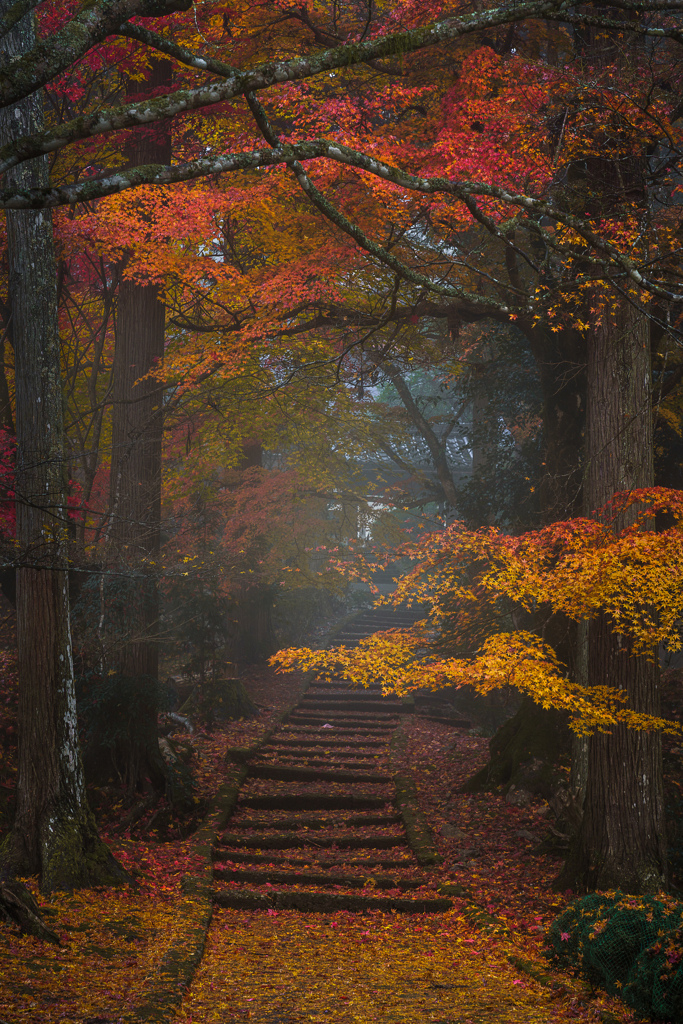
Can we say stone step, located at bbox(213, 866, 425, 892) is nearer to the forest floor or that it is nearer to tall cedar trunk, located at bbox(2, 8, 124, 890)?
the forest floor

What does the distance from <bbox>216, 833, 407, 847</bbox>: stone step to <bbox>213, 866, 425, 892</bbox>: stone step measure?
2.78ft

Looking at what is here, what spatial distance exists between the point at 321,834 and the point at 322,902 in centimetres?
220

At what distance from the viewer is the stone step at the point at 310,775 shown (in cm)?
1207

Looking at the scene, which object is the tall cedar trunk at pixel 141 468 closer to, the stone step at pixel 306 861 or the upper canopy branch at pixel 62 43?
the stone step at pixel 306 861

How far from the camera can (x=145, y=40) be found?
468 centimetres

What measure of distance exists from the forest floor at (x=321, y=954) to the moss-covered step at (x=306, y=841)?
1.97ft

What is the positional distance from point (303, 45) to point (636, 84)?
14.1ft

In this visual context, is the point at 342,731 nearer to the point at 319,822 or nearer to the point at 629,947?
the point at 319,822

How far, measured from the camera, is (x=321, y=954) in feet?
20.9

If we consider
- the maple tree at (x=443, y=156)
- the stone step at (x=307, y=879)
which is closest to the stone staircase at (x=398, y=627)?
the stone step at (x=307, y=879)

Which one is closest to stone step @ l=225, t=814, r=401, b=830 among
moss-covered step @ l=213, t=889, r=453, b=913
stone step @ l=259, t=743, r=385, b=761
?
moss-covered step @ l=213, t=889, r=453, b=913

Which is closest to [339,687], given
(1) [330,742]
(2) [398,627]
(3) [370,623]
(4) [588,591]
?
(1) [330,742]

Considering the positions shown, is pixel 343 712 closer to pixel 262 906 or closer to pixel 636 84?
pixel 262 906

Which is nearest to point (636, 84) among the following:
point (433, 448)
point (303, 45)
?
point (303, 45)
